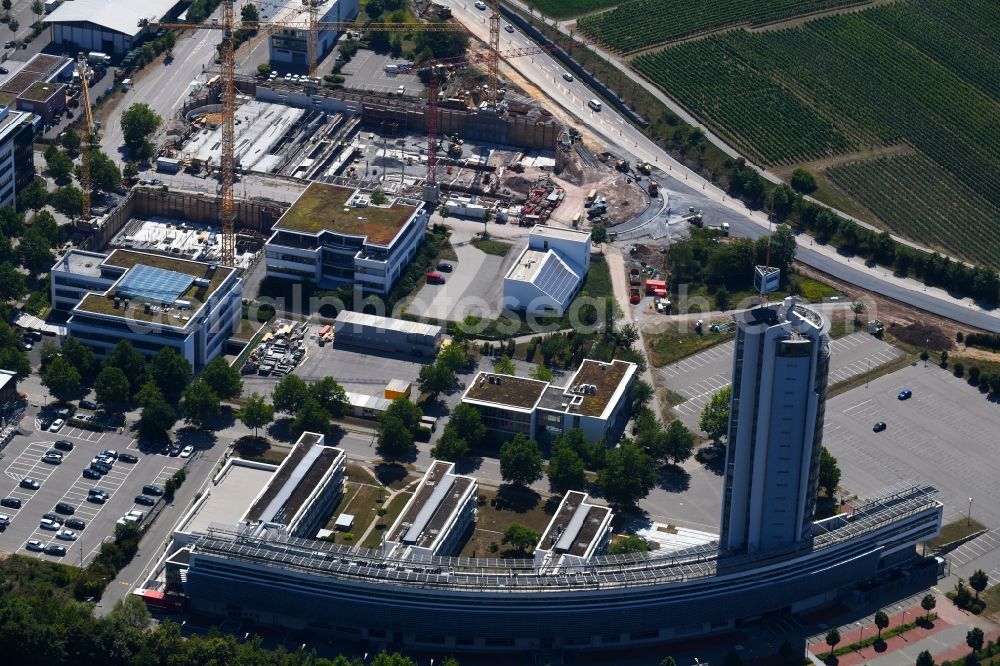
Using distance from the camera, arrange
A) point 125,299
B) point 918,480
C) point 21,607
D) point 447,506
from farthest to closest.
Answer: point 125,299, point 918,480, point 447,506, point 21,607

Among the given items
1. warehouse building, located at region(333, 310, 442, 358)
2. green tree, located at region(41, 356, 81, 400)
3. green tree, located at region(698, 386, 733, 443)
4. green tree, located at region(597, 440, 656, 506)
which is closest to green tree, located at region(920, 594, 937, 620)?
green tree, located at region(597, 440, 656, 506)

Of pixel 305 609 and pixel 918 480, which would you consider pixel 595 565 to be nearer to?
pixel 305 609

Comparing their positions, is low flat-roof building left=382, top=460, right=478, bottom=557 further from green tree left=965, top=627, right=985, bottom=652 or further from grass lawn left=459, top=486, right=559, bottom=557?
green tree left=965, top=627, right=985, bottom=652

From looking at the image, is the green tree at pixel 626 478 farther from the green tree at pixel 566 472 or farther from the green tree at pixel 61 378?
the green tree at pixel 61 378

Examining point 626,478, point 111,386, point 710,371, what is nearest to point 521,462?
point 626,478

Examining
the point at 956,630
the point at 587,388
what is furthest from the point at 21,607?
the point at 956,630

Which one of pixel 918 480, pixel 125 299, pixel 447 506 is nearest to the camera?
pixel 447 506

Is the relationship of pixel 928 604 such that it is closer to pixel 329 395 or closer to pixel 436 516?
pixel 436 516
